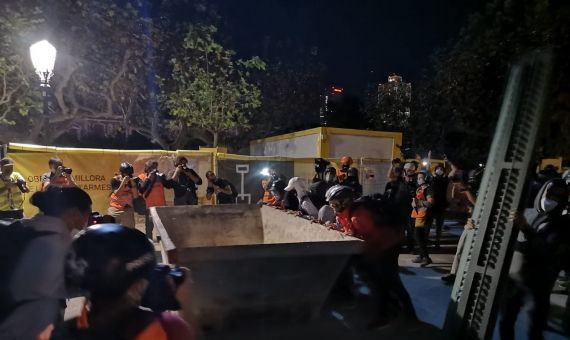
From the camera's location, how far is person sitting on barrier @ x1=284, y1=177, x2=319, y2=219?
6866 millimetres

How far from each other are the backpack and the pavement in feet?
6.78

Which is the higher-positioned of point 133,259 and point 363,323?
point 133,259

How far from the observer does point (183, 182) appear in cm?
865

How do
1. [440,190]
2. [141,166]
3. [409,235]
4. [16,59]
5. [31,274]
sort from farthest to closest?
[16,59]
[141,166]
[409,235]
[440,190]
[31,274]

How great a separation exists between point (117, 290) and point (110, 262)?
0.11m

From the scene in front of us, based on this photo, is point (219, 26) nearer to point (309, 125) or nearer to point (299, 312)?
point (309, 125)

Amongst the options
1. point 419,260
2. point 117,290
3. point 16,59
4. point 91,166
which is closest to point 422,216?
point 419,260

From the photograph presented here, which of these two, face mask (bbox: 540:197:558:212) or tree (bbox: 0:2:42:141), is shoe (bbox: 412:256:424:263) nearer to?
face mask (bbox: 540:197:558:212)

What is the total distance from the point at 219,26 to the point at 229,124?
4431 mm

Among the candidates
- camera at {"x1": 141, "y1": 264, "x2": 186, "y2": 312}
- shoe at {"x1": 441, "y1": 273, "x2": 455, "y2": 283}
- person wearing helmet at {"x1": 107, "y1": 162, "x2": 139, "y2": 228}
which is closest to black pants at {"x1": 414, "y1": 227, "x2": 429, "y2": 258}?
shoe at {"x1": 441, "y1": 273, "x2": 455, "y2": 283}

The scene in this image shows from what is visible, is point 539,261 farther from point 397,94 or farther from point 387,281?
point 397,94

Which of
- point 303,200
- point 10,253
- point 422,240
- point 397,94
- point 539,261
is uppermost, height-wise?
point 397,94

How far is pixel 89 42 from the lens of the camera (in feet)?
44.4

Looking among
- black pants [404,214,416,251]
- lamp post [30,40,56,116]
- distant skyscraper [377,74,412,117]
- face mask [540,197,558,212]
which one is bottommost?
black pants [404,214,416,251]
